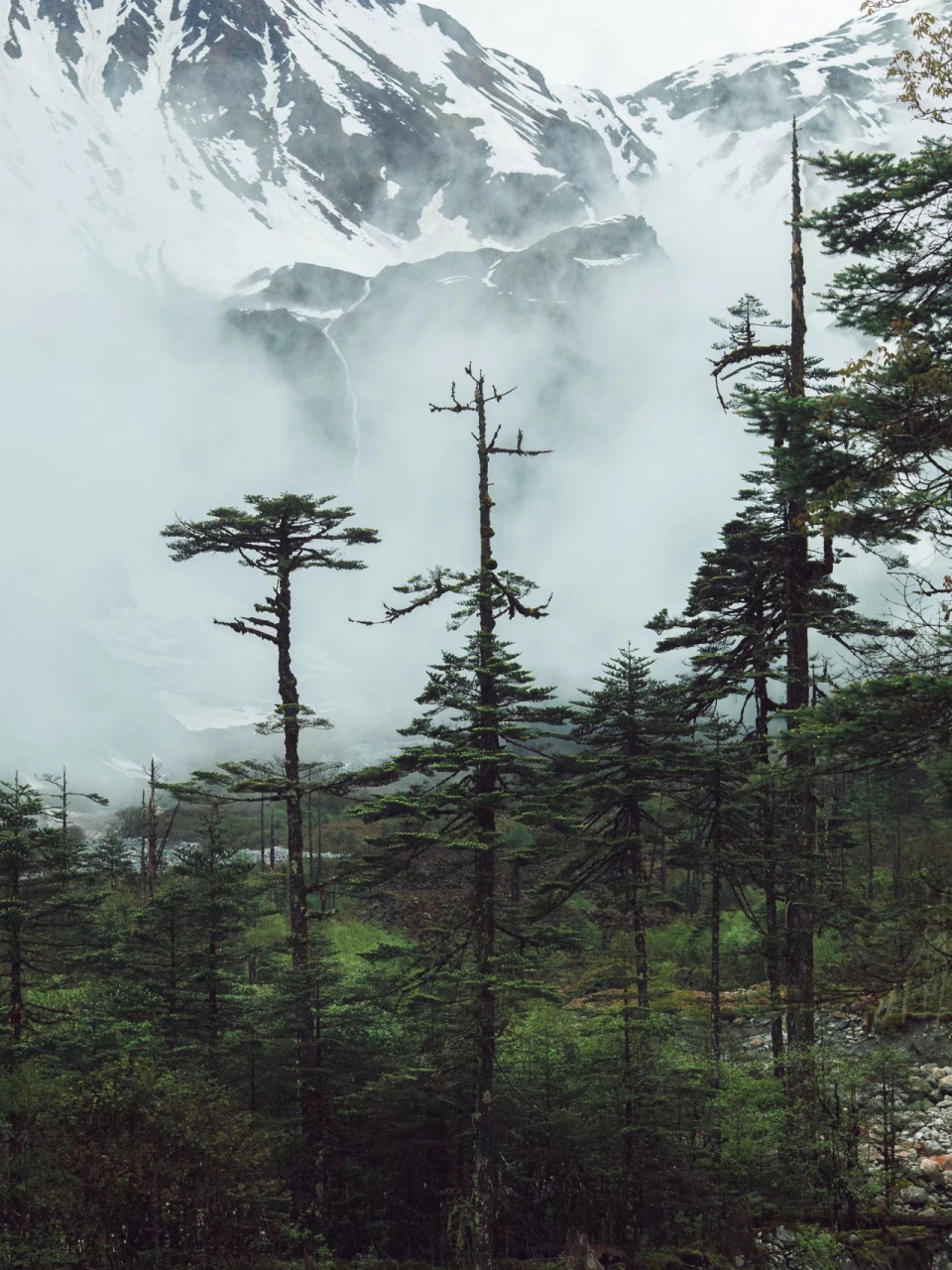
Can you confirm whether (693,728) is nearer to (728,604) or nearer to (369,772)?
(728,604)

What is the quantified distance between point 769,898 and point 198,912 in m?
16.1

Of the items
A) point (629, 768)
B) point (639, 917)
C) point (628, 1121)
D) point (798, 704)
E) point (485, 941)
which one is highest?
point (798, 704)

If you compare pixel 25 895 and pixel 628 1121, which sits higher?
pixel 25 895

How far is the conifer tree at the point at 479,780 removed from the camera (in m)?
16.0

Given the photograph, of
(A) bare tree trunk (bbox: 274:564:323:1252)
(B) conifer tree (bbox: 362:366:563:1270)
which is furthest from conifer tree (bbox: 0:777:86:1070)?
(B) conifer tree (bbox: 362:366:563:1270)

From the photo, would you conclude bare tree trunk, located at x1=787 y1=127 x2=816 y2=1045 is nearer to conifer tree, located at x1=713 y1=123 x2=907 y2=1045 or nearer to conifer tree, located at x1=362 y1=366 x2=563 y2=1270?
conifer tree, located at x1=713 y1=123 x2=907 y2=1045

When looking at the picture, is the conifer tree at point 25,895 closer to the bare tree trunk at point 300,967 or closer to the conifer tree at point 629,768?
the bare tree trunk at point 300,967

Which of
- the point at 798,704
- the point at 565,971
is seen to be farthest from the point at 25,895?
the point at 798,704

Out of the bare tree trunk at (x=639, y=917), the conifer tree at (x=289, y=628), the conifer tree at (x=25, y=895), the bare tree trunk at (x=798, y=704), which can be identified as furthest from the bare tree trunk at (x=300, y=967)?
the bare tree trunk at (x=798, y=704)

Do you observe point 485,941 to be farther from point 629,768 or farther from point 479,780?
point 629,768

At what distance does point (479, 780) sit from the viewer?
17109 millimetres

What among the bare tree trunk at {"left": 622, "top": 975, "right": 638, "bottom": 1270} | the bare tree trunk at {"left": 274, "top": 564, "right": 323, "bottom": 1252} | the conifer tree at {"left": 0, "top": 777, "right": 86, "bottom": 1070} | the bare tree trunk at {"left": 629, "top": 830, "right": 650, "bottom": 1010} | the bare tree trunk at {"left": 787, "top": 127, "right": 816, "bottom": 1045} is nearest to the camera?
the bare tree trunk at {"left": 787, "top": 127, "right": 816, "bottom": 1045}

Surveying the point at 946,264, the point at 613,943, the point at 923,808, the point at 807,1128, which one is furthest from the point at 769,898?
the point at 923,808

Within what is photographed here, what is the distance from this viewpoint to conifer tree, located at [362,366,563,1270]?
52.4ft
